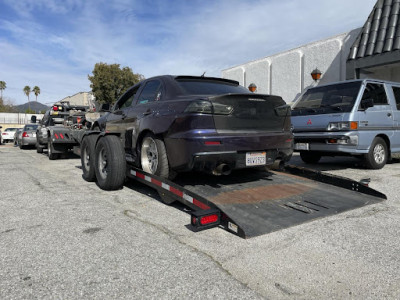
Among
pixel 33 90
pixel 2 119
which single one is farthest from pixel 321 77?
pixel 33 90

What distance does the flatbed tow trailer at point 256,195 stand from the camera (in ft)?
10.1

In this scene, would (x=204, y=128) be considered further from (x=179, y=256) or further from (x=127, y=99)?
(x=127, y=99)

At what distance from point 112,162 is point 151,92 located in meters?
1.18

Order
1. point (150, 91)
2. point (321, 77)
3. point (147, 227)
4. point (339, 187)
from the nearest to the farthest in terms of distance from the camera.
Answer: point (147, 227), point (339, 187), point (150, 91), point (321, 77)

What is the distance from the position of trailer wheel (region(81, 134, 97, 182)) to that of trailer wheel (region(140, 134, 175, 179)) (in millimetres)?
1326

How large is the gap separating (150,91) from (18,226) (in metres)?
2.50

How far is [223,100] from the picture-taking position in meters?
3.75

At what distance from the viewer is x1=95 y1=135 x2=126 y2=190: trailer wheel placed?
15.5 feet

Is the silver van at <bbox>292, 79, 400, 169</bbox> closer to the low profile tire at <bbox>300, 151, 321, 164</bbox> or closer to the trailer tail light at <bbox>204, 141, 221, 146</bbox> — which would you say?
the low profile tire at <bbox>300, 151, 321, 164</bbox>

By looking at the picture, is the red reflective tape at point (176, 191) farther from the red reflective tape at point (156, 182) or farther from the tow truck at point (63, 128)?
the tow truck at point (63, 128)

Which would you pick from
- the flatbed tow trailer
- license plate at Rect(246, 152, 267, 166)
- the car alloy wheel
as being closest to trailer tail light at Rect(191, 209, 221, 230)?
the flatbed tow trailer

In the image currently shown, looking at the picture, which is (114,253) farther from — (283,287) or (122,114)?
(122,114)

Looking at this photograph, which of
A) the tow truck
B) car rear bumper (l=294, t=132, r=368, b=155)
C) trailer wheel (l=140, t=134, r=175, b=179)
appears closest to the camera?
trailer wheel (l=140, t=134, r=175, b=179)

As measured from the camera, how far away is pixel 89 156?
18.5 feet
